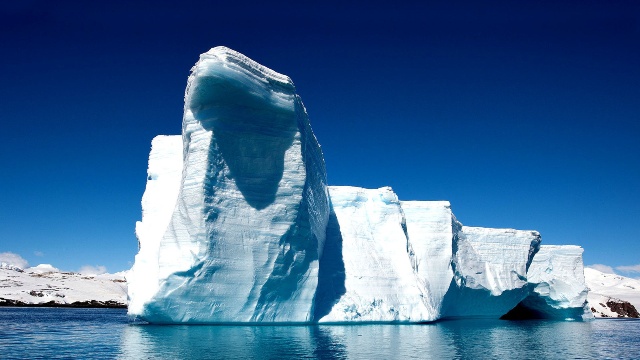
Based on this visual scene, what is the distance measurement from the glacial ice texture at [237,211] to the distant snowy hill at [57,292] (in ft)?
90.8

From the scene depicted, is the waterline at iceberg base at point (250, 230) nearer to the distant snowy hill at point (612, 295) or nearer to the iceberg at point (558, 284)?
the iceberg at point (558, 284)

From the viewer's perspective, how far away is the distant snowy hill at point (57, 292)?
39.5 metres

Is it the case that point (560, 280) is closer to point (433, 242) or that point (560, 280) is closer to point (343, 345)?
point (433, 242)

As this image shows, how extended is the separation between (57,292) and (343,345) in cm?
3681

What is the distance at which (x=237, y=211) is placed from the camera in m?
15.1

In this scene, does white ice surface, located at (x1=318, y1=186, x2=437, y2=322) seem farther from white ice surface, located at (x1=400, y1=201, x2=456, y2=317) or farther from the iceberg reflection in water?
the iceberg reflection in water

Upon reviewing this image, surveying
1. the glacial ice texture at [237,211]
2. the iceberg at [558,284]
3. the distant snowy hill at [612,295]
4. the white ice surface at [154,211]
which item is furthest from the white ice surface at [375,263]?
the distant snowy hill at [612,295]

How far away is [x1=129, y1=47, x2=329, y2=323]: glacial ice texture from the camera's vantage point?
14266mm

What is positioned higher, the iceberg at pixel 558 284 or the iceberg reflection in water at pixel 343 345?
the iceberg at pixel 558 284

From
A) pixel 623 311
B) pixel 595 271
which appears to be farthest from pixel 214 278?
pixel 595 271

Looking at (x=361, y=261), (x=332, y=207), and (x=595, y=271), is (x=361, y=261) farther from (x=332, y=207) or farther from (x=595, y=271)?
(x=595, y=271)

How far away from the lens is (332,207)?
808 inches

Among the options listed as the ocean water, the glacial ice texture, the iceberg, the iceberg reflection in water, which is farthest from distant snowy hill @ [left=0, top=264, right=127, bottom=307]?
the iceberg reflection in water

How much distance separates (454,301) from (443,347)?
41.2 feet
